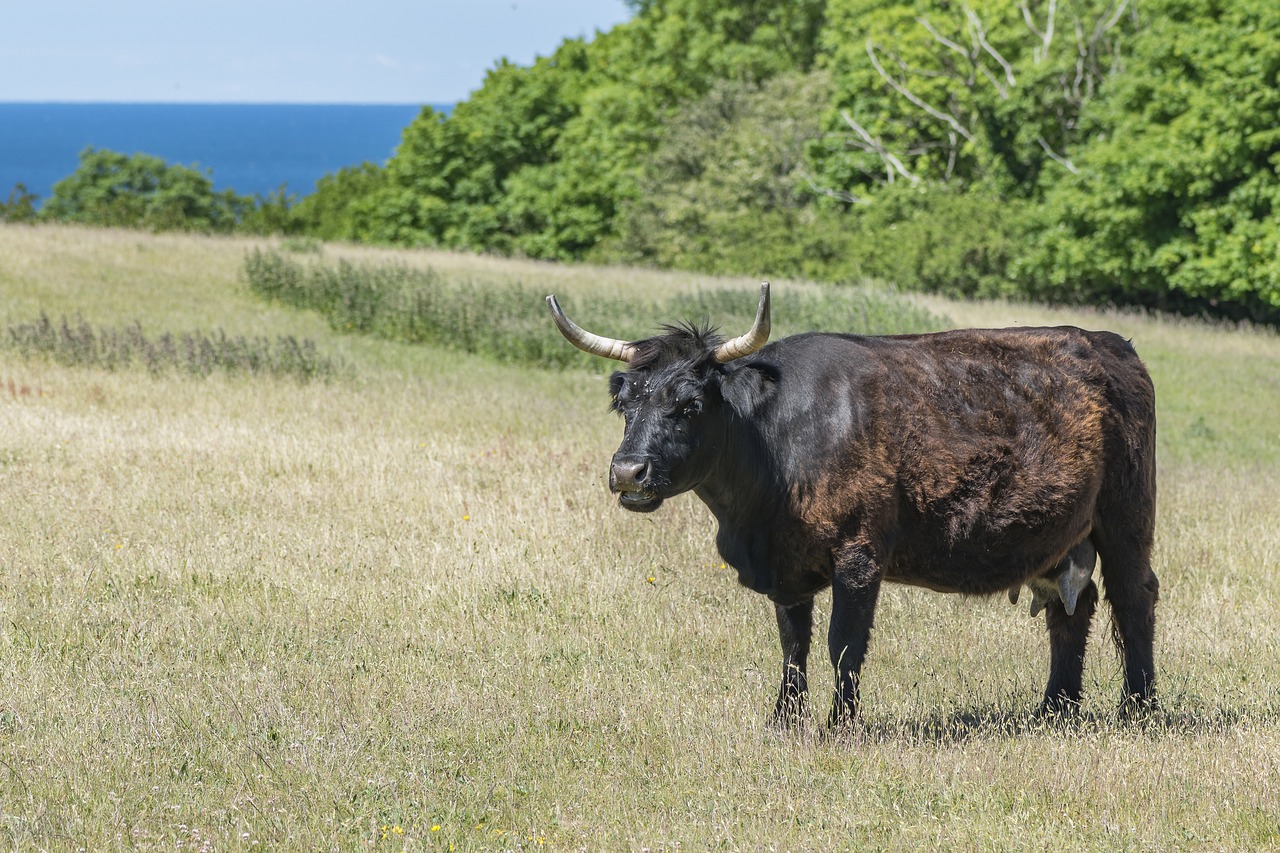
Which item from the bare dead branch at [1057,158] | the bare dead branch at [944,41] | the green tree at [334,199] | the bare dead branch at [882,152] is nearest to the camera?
the bare dead branch at [1057,158]

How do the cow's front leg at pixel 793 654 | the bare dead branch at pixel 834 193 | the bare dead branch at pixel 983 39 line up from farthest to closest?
the bare dead branch at pixel 834 193 < the bare dead branch at pixel 983 39 < the cow's front leg at pixel 793 654

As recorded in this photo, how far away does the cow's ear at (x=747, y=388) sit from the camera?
6340 millimetres

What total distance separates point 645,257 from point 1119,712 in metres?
44.0

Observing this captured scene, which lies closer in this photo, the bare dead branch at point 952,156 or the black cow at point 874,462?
the black cow at point 874,462

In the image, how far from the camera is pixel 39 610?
25.3ft

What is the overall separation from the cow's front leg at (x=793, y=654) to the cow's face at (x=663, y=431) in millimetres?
939

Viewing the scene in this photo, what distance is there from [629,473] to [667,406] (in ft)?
1.45

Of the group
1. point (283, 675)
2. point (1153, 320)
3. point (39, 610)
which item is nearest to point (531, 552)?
point (283, 675)

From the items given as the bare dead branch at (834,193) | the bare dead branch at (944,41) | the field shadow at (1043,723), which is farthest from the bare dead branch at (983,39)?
the field shadow at (1043,723)

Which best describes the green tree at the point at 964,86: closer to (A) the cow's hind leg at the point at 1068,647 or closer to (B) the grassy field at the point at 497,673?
(B) the grassy field at the point at 497,673

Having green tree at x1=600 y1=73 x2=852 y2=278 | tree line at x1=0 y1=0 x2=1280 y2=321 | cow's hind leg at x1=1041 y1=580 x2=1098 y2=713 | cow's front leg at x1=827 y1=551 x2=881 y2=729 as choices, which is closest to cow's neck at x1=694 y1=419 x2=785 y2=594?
cow's front leg at x1=827 y1=551 x2=881 y2=729

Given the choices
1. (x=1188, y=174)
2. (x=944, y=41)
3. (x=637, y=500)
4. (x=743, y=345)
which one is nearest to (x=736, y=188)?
(x=944, y=41)

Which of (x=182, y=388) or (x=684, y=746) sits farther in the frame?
(x=182, y=388)

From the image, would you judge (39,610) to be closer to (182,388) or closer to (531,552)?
(531,552)
